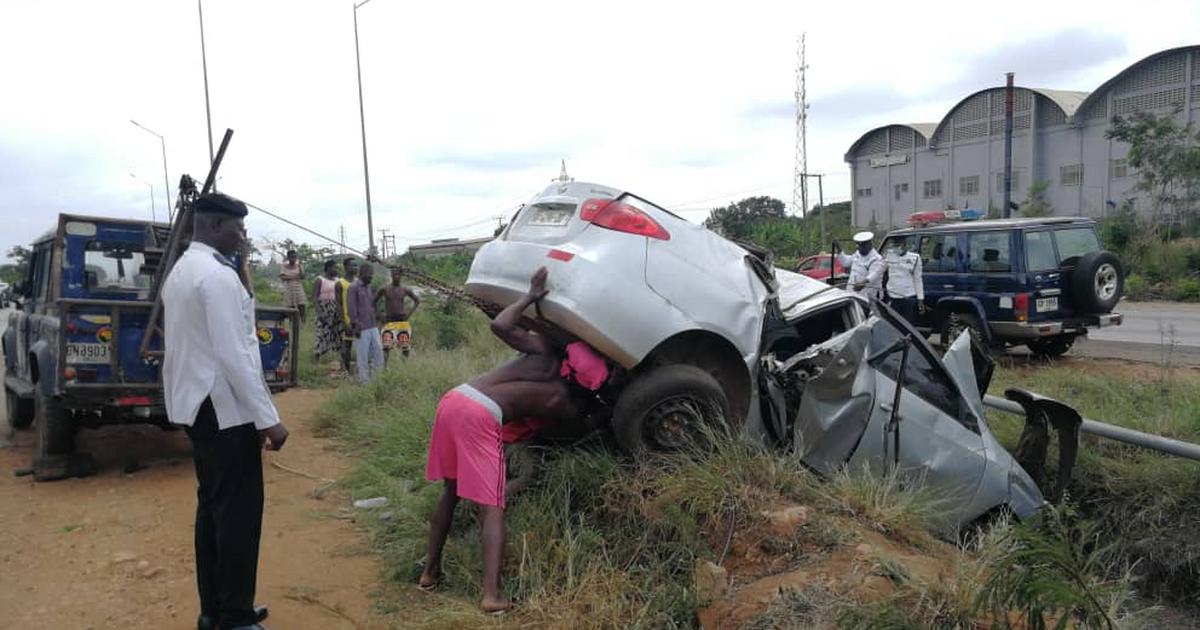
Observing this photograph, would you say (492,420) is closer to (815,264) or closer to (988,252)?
(988,252)

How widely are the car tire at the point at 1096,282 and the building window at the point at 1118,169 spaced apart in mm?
28081

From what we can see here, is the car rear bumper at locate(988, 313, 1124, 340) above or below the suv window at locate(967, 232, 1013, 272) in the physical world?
below

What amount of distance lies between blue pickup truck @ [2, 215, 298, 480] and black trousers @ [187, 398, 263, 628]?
129 inches

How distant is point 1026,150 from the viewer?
37.8m

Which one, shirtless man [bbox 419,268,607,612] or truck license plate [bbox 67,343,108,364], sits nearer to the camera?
shirtless man [bbox 419,268,607,612]

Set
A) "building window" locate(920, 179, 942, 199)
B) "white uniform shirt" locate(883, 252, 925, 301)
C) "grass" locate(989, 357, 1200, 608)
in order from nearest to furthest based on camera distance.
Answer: "grass" locate(989, 357, 1200, 608) < "white uniform shirt" locate(883, 252, 925, 301) < "building window" locate(920, 179, 942, 199)

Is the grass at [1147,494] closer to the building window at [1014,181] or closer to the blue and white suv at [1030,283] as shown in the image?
the blue and white suv at [1030,283]

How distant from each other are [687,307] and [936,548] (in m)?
1.52

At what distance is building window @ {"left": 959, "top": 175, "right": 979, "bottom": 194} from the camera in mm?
39688

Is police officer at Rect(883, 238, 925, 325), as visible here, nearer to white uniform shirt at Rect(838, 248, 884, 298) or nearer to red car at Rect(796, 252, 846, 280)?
white uniform shirt at Rect(838, 248, 884, 298)

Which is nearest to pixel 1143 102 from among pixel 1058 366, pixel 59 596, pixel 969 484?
pixel 1058 366

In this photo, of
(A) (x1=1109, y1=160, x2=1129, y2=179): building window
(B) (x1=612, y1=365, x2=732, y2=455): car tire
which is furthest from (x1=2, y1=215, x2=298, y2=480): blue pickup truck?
(A) (x1=1109, y1=160, x2=1129, y2=179): building window

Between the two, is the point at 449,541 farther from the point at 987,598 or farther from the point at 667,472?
the point at 987,598

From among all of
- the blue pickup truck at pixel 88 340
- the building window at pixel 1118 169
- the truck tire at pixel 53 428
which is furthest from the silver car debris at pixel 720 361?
the building window at pixel 1118 169
